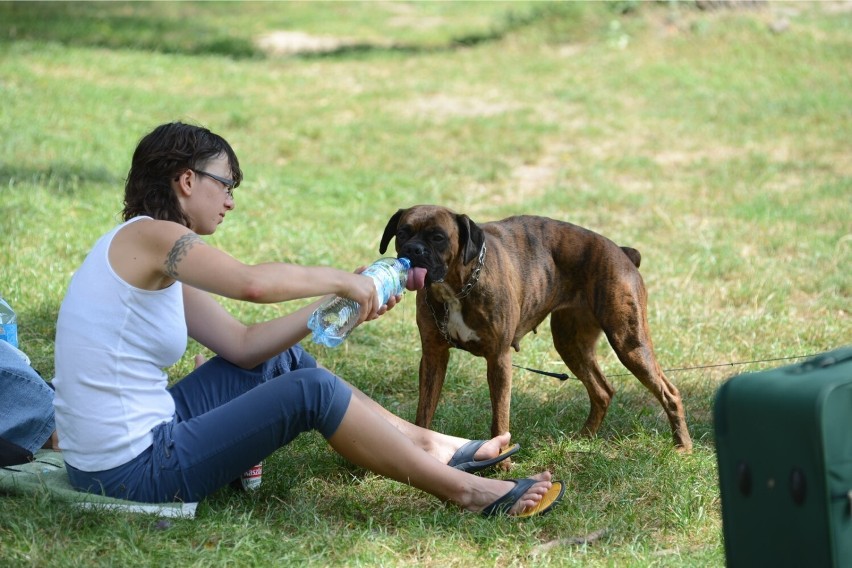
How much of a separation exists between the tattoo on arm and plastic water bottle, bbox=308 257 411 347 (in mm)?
720

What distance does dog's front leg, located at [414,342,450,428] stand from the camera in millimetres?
4809

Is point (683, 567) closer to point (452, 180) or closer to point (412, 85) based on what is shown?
point (452, 180)

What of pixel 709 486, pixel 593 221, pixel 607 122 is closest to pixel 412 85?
pixel 607 122

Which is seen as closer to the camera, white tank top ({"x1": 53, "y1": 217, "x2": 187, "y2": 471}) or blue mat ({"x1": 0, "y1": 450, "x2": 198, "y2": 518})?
white tank top ({"x1": 53, "y1": 217, "x2": 187, "y2": 471})

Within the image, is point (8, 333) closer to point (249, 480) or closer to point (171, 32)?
point (249, 480)

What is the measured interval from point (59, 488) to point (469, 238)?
1897 mm

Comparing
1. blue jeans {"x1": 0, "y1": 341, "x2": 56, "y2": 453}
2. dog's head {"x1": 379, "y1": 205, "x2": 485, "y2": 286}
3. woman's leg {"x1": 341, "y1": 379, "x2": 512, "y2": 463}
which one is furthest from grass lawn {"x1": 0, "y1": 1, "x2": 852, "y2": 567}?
dog's head {"x1": 379, "y1": 205, "x2": 485, "y2": 286}

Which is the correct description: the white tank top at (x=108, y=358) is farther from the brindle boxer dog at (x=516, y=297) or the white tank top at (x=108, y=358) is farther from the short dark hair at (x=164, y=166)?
the brindle boxer dog at (x=516, y=297)

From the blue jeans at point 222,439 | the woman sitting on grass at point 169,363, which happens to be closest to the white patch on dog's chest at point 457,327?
the woman sitting on grass at point 169,363

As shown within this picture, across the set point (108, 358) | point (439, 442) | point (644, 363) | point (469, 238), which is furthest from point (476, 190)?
point (108, 358)

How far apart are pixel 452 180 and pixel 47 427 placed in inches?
241

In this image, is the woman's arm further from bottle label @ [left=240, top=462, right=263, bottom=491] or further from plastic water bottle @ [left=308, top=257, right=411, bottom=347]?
bottle label @ [left=240, top=462, right=263, bottom=491]

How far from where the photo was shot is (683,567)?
361 cm

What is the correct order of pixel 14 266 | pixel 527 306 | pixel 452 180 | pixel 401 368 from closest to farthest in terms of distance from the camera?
pixel 527 306 < pixel 401 368 < pixel 14 266 < pixel 452 180
